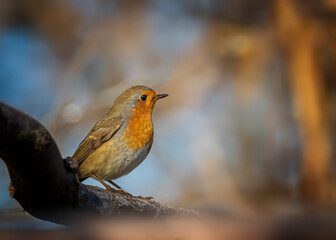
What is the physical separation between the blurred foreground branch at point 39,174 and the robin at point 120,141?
0.98m

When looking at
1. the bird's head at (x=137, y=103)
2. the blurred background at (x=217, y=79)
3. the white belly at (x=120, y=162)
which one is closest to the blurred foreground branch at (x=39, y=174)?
the white belly at (x=120, y=162)

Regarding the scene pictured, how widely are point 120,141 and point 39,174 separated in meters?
1.54

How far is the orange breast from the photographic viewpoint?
2824mm

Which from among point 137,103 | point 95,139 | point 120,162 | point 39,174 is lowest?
point 39,174

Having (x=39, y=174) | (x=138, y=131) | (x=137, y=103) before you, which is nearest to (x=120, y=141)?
(x=138, y=131)

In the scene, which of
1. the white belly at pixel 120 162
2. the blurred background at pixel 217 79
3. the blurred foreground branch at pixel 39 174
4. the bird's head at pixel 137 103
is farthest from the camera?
the blurred background at pixel 217 79

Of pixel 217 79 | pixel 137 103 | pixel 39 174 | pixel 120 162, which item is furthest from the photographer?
pixel 217 79

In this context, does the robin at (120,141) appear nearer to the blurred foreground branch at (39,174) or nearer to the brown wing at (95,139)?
the brown wing at (95,139)

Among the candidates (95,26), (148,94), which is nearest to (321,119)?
→ (95,26)

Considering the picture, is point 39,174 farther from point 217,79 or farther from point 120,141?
point 217,79

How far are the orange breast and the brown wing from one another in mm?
79

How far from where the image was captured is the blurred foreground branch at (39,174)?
116cm

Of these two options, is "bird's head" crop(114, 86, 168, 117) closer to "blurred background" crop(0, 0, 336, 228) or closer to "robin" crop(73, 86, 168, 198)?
"robin" crop(73, 86, 168, 198)

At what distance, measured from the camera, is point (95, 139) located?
286 centimetres
